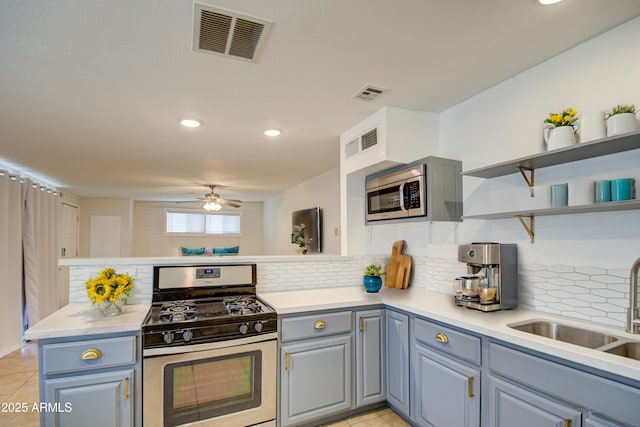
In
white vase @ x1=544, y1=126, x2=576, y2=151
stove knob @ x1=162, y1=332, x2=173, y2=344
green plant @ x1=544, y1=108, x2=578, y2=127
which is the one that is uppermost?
green plant @ x1=544, y1=108, x2=578, y2=127

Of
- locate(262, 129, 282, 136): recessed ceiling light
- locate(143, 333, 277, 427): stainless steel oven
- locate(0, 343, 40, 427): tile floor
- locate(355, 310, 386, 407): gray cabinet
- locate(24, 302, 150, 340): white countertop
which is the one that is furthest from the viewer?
locate(262, 129, 282, 136): recessed ceiling light

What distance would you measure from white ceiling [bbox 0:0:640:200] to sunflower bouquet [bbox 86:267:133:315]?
4.15 feet

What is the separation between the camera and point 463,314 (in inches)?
76.5

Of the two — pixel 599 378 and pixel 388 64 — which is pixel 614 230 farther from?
pixel 388 64

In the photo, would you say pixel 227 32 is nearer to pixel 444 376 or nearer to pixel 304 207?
pixel 444 376

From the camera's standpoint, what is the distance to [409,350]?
2.23m

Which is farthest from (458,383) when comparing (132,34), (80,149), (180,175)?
(180,175)

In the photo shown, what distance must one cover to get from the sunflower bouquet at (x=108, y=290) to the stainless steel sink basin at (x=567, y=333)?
2.26 metres

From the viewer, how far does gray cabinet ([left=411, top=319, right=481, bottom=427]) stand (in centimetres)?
177

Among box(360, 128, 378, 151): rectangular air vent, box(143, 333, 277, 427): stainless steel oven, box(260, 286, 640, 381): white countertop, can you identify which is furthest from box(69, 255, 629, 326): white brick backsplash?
box(360, 128, 378, 151): rectangular air vent

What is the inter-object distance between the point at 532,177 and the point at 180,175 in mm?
4832

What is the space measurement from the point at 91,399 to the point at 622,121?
9.68 feet

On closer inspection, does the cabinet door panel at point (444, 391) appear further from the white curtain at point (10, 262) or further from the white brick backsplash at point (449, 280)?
the white curtain at point (10, 262)

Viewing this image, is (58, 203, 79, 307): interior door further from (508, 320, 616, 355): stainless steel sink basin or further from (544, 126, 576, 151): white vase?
(544, 126, 576, 151): white vase
